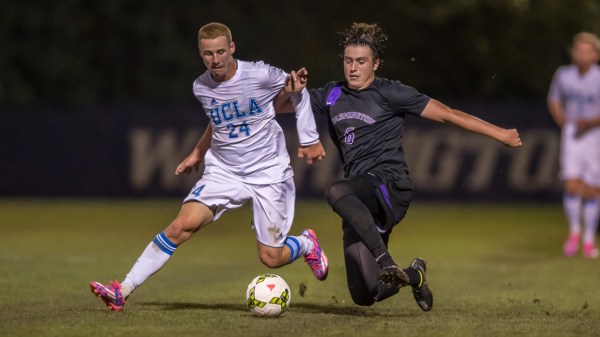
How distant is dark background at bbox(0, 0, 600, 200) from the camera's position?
22109mm

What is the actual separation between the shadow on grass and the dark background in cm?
1231

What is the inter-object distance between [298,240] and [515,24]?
17585 millimetres

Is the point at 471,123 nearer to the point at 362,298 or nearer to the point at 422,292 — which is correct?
the point at 422,292

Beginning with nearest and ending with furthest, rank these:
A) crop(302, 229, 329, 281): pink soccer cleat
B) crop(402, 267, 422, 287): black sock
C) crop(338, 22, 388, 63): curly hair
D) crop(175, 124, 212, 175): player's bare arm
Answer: crop(402, 267, 422, 287): black sock → crop(338, 22, 388, 63): curly hair → crop(175, 124, 212, 175): player's bare arm → crop(302, 229, 329, 281): pink soccer cleat

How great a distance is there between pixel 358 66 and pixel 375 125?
18.0 inches

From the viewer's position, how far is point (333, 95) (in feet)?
30.5

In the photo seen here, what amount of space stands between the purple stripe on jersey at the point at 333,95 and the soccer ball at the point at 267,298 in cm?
143

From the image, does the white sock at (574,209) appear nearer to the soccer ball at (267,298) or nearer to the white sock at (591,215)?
the white sock at (591,215)

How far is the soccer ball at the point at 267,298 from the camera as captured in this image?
28.5 ft

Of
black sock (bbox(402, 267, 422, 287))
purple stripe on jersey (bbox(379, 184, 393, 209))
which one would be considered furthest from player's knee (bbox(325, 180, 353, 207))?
black sock (bbox(402, 267, 422, 287))

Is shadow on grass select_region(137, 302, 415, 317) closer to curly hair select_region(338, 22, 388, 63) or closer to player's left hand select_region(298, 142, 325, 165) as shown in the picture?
player's left hand select_region(298, 142, 325, 165)

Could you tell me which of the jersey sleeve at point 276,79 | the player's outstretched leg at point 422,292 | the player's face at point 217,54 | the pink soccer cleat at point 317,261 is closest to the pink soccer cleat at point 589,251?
the pink soccer cleat at point 317,261

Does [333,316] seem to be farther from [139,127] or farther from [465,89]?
[465,89]

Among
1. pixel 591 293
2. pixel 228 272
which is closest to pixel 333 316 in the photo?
pixel 591 293
